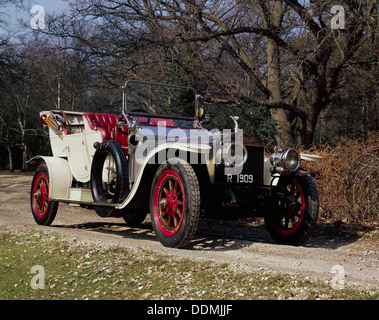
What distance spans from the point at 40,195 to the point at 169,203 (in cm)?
389

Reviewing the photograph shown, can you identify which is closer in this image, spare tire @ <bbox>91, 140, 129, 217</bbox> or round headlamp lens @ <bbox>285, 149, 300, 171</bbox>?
round headlamp lens @ <bbox>285, 149, 300, 171</bbox>

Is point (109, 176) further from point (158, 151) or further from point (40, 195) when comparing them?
point (40, 195)

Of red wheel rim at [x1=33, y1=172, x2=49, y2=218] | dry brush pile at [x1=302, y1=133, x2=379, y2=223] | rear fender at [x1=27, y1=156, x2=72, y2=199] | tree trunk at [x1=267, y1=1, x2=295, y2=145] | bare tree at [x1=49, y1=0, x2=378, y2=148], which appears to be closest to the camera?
dry brush pile at [x1=302, y1=133, x2=379, y2=223]

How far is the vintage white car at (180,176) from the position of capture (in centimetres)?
575

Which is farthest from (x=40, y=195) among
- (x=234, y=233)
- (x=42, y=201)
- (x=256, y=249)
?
(x=256, y=249)

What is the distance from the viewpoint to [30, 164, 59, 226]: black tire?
332 inches

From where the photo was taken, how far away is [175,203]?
18.9 feet

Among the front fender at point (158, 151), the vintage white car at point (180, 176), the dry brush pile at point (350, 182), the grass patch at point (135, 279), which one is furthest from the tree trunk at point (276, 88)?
the grass patch at point (135, 279)

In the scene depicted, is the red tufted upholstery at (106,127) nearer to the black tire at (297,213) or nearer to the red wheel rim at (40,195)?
the red wheel rim at (40,195)

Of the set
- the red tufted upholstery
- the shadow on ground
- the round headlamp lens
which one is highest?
the red tufted upholstery

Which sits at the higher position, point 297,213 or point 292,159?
point 292,159

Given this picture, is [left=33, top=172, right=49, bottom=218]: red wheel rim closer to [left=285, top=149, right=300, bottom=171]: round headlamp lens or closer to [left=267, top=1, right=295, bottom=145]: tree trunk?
[left=285, top=149, right=300, bottom=171]: round headlamp lens

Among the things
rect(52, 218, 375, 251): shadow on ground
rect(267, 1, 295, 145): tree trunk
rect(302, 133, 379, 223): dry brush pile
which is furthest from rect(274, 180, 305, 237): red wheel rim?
rect(267, 1, 295, 145): tree trunk

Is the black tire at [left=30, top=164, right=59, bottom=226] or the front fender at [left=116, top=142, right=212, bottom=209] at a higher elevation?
the front fender at [left=116, top=142, right=212, bottom=209]
